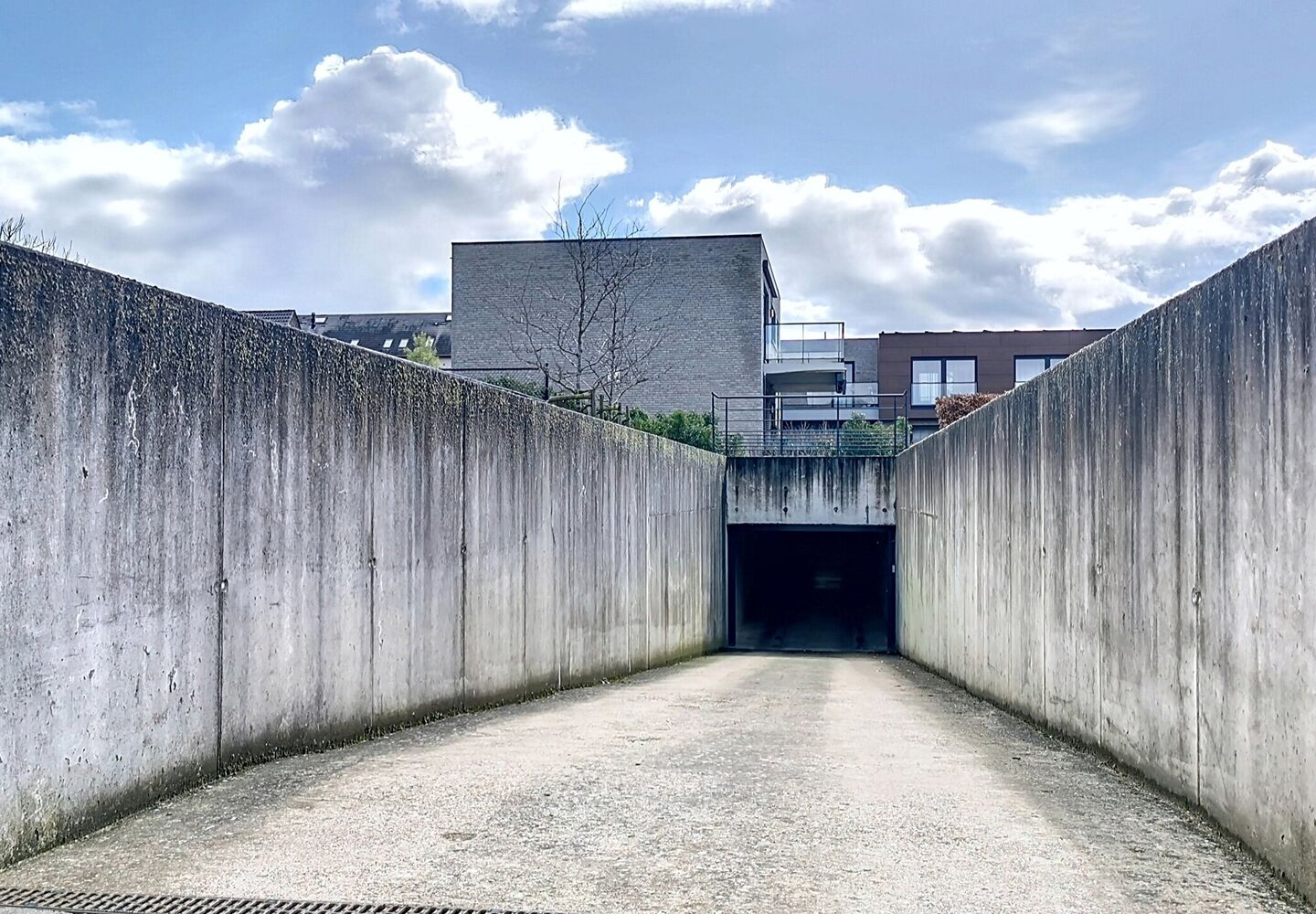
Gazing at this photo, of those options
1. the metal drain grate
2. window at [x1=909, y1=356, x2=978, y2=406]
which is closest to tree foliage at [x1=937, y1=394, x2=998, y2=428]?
window at [x1=909, y1=356, x2=978, y2=406]

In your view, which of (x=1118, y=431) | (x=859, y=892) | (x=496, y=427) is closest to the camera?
(x=859, y=892)

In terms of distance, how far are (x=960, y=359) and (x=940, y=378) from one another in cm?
115

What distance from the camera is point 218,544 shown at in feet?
17.2

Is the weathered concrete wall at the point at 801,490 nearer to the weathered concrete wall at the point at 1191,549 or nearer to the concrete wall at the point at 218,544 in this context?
the weathered concrete wall at the point at 1191,549

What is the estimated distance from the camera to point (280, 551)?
226 inches

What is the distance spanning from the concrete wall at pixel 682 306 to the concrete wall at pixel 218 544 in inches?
989

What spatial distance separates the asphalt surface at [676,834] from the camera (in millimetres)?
3883

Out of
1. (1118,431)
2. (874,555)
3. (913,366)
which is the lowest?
(874,555)

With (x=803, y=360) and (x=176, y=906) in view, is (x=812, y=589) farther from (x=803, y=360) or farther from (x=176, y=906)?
(x=176, y=906)

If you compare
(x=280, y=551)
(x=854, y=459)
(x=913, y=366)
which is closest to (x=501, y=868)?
(x=280, y=551)

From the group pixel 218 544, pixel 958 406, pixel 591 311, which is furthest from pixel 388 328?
pixel 218 544

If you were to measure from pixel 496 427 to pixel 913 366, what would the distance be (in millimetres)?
40879

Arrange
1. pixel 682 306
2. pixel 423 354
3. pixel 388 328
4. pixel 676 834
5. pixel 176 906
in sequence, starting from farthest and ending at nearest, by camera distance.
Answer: pixel 388 328 < pixel 682 306 < pixel 423 354 < pixel 676 834 < pixel 176 906

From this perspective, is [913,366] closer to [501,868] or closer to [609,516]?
[609,516]
